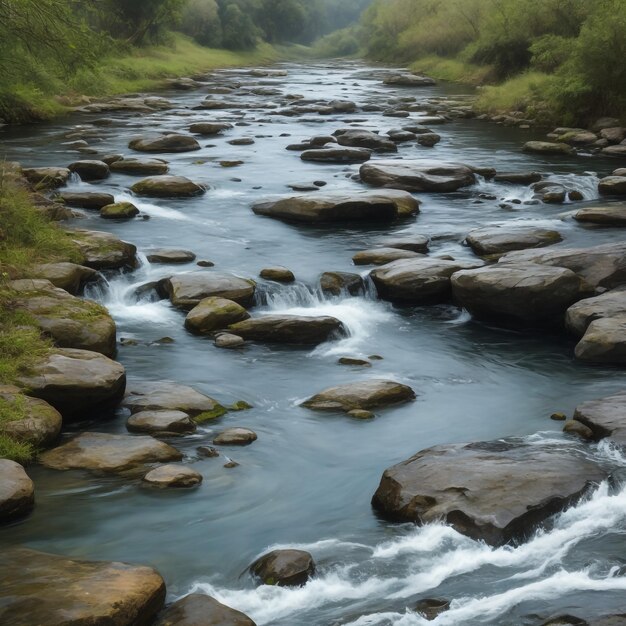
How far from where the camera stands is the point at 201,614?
599 centimetres

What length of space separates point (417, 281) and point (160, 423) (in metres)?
5.76

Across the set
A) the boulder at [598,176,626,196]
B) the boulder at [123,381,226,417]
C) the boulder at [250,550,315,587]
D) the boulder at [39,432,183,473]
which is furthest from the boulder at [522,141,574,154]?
the boulder at [250,550,315,587]

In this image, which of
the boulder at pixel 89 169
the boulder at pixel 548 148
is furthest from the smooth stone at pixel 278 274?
the boulder at pixel 548 148

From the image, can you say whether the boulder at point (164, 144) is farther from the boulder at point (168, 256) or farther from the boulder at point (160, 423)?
the boulder at point (160, 423)

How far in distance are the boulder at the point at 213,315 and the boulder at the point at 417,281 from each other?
2.32 metres

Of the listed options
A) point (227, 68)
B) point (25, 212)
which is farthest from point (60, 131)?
point (227, 68)

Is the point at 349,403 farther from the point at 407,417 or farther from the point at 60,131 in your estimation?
the point at 60,131

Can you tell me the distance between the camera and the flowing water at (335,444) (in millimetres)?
6551

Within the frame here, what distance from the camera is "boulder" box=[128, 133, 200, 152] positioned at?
2525cm

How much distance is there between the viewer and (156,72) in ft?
169

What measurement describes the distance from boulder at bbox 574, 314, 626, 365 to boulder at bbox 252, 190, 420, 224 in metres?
7.00

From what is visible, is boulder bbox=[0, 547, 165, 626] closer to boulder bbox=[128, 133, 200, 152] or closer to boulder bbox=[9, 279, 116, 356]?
boulder bbox=[9, 279, 116, 356]

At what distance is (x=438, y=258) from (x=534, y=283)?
2256 mm

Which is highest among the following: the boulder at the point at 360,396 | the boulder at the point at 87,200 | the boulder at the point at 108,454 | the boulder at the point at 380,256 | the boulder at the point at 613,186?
the boulder at the point at 87,200
